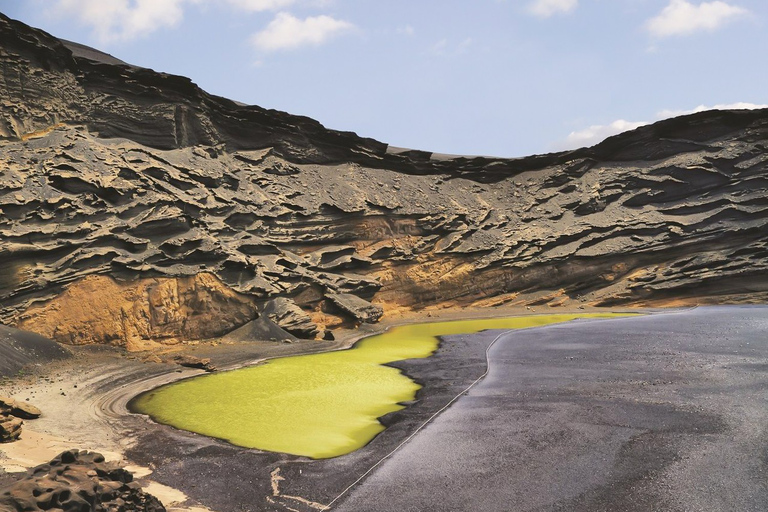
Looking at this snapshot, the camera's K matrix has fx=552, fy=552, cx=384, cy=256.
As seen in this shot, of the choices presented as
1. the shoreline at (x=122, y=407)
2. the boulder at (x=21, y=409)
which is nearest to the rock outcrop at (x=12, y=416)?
the boulder at (x=21, y=409)

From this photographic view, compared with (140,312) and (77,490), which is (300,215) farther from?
(77,490)

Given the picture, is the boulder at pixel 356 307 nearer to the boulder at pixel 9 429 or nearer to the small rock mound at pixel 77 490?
the boulder at pixel 9 429

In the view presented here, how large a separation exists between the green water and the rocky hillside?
590 centimetres

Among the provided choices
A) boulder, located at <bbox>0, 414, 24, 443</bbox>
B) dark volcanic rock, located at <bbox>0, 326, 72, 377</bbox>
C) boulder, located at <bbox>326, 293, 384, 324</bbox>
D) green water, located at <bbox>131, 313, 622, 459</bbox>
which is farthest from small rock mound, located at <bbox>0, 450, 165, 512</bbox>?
boulder, located at <bbox>326, 293, 384, 324</bbox>

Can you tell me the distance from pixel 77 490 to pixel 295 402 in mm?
6880

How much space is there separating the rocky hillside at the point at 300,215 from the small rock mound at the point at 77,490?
1450 centimetres

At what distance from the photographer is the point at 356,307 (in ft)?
88.3

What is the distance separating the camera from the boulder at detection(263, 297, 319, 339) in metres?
22.3

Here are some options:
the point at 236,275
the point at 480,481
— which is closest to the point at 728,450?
the point at 480,481

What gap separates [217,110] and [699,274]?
93.6 ft

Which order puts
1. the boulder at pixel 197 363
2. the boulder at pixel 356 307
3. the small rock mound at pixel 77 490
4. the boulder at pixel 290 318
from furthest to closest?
the boulder at pixel 356 307 < the boulder at pixel 290 318 < the boulder at pixel 197 363 < the small rock mound at pixel 77 490

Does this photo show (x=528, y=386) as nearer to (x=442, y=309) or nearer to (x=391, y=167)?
(x=442, y=309)

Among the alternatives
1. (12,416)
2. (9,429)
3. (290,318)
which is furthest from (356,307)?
(9,429)

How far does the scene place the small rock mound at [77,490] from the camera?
5121 mm
